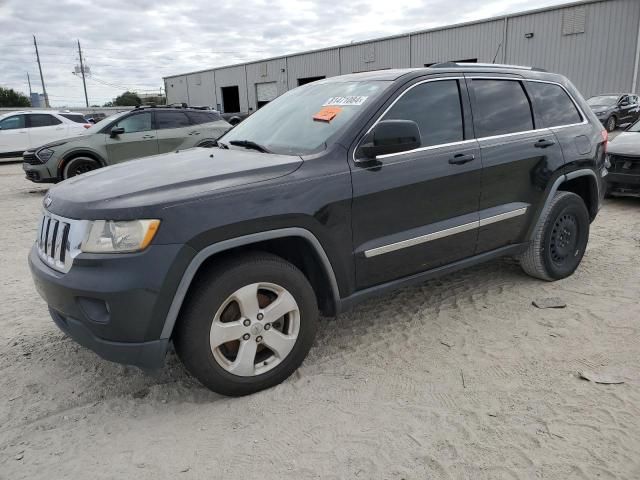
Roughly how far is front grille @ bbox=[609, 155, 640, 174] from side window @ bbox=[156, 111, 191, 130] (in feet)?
26.1

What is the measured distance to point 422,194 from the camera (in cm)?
329

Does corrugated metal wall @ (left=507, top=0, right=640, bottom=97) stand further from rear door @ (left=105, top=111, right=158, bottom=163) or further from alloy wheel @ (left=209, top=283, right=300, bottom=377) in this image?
alloy wheel @ (left=209, top=283, right=300, bottom=377)

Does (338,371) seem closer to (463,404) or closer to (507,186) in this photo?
(463,404)

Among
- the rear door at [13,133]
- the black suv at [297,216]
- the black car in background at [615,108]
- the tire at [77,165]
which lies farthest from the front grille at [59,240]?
the black car in background at [615,108]

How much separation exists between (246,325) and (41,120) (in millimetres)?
15389

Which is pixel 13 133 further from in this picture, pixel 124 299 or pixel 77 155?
pixel 124 299

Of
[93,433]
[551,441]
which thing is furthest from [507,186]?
[93,433]

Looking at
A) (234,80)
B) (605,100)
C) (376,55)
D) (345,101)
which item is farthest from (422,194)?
(234,80)

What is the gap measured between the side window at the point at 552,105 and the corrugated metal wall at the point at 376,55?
24583 mm

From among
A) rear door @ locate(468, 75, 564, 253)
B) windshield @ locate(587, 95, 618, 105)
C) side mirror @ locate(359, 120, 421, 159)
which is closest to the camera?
side mirror @ locate(359, 120, 421, 159)

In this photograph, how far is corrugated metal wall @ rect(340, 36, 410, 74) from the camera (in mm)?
29078

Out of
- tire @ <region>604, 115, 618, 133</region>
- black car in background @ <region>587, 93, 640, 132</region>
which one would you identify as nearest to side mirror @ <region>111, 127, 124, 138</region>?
black car in background @ <region>587, 93, 640, 132</region>

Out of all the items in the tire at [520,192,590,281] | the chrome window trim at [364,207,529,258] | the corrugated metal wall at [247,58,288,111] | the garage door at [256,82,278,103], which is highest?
the corrugated metal wall at [247,58,288,111]

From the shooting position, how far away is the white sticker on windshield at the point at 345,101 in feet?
10.7
